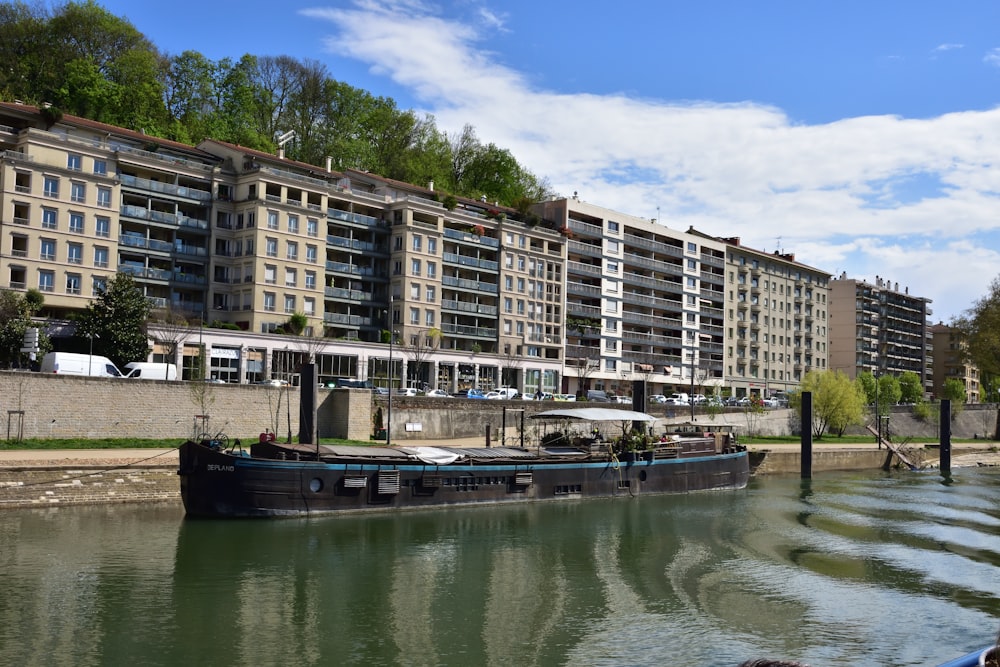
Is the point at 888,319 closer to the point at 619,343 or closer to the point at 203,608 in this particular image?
the point at 619,343

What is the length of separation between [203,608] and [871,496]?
3861 cm

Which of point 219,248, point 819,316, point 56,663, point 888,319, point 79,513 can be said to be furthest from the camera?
point 888,319

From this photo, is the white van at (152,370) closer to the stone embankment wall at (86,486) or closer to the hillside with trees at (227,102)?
the stone embankment wall at (86,486)

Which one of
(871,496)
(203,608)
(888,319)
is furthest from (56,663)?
(888,319)

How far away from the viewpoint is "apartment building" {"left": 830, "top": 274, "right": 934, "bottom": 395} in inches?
5650

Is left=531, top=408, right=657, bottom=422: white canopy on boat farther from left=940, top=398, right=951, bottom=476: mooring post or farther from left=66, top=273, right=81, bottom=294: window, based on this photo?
left=66, top=273, right=81, bottom=294: window

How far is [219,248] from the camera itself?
7300 cm

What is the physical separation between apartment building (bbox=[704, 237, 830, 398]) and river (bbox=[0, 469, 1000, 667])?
257 feet

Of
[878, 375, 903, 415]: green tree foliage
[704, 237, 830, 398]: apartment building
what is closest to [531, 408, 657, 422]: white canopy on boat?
[878, 375, 903, 415]: green tree foliage

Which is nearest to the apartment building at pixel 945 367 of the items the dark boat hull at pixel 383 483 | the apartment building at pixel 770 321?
the apartment building at pixel 770 321

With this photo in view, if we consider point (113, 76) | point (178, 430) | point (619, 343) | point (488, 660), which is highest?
point (113, 76)

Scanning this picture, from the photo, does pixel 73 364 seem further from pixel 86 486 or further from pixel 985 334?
pixel 985 334

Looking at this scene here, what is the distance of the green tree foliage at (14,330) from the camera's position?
165 feet

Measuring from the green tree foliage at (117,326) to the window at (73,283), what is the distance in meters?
7.31
